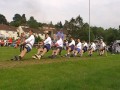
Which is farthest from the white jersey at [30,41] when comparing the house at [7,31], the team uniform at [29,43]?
the house at [7,31]

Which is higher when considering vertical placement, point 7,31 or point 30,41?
point 7,31

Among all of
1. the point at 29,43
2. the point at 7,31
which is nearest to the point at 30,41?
the point at 29,43

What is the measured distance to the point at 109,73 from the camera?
17.7 metres

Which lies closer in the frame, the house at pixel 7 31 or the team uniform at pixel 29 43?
the team uniform at pixel 29 43

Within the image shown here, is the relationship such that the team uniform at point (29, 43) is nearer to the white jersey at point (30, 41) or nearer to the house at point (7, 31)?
the white jersey at point (30, 41)

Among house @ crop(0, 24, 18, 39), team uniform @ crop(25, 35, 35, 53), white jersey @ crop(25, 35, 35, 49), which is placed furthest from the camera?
house @ crop(0, 24, 18, 39)

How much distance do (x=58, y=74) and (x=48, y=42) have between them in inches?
353

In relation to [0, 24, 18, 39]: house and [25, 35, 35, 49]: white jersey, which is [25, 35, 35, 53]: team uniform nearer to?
[25, 35, 35, 49]: white jersey

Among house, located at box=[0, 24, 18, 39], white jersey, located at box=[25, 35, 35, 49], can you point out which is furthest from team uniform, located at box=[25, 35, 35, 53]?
house, located at box=[0, 24, 18, 39]

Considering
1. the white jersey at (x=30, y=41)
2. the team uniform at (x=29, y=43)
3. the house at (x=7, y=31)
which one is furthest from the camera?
the house at (x=7, y=31)

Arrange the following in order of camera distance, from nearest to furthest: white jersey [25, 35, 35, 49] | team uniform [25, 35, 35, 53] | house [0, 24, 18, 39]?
team uniform [25, 35, 35, 53] → white jersey [25, 35, 35, 49] → house [0, 24, 18, 39]

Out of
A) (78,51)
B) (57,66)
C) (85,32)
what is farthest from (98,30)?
(57,66)

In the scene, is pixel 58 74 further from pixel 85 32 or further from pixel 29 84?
pixel 85 32

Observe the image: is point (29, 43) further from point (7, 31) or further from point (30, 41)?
point (7, 31)
